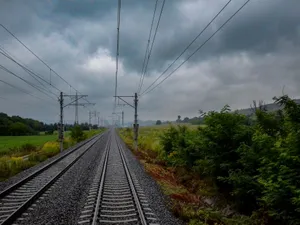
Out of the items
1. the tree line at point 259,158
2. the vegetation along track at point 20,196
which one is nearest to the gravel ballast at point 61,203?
the vegetation along track at point 20,196

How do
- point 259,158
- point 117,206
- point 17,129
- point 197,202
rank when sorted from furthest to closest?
point 17,129 < point 197,202 < point 117,206 < point 259,158

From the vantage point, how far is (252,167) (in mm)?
9977

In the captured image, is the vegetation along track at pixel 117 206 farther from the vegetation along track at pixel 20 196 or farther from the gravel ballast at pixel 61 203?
the vegetation along track at pixel 20 196

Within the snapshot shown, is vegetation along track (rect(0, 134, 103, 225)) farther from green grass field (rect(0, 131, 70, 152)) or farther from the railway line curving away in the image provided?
green grass field (rect(0, 131, 70, 152))

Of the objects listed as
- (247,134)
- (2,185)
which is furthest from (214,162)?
(2,185)

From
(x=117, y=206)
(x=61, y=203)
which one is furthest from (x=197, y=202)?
(x=61, y=203)

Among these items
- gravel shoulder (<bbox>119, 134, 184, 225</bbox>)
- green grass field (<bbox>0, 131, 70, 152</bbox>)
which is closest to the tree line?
gravel shoulder (<bbox>119, 134, 184, 225</bbox>)

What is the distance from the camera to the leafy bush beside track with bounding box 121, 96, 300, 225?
727 cm

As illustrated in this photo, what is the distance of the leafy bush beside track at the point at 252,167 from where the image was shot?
727cm

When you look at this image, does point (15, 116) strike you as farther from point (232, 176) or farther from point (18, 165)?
point (232, 176)

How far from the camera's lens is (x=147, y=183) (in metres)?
14.8

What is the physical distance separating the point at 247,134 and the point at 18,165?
17558mm

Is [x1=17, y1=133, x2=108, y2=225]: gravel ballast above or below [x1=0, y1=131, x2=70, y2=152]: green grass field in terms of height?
below

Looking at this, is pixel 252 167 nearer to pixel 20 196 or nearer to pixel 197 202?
pixel 197 202
